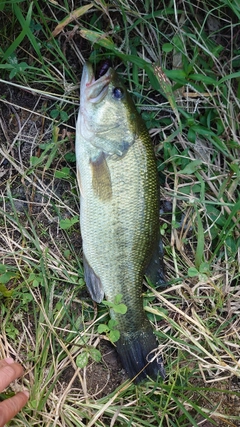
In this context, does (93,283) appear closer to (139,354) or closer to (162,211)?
(139,354)

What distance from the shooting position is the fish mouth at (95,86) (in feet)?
8.27

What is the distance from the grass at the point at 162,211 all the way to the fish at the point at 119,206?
0.16m

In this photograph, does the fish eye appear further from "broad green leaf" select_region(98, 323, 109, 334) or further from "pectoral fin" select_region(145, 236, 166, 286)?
"broad green leaf" select_region(98, 323, 109, 334)

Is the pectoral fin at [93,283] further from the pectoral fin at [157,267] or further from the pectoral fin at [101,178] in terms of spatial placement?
the pectoral fin at [101,178]

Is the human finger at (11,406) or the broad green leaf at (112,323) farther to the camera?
the broad green leaf at (112,323)

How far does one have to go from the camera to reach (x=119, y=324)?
274cm

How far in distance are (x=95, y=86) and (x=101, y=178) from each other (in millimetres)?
533

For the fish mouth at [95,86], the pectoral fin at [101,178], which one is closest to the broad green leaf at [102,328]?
the pectoral fin at [101,178]

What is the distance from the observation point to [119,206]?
2.60 m

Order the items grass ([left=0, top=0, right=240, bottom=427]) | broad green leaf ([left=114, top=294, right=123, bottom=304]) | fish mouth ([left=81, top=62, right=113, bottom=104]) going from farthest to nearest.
Answer: grass ([left=0, top=0, right=240, bottom=427]), broad green leaf ([left=114, top=294, right=123, bottom=304]), fish mouth ([left=81, top=62, right=113, bottom=104])

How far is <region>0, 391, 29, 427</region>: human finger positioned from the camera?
2557 mm

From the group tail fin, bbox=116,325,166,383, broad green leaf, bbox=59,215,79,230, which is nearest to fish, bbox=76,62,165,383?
tail fin, bbox=116,325,166,383

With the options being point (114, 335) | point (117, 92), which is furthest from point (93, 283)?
point (117, 92)

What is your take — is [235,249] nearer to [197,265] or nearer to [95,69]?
[197,265]
